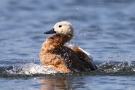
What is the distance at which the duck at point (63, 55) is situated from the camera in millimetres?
12289

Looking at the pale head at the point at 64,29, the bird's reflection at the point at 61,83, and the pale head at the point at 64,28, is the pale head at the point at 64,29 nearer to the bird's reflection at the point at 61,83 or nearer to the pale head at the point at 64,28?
the pale head at the point at 64,28

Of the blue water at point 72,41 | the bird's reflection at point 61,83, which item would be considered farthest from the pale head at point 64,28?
the bird's reflection at point 61,83

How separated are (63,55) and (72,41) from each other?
15.3 feet

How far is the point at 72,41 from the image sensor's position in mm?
17016

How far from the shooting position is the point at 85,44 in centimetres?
1638

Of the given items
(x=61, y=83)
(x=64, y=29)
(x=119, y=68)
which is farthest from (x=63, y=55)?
(x=119, y=68)

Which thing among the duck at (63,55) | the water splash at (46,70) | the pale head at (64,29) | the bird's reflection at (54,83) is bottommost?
the bird's reflection at (54,83)

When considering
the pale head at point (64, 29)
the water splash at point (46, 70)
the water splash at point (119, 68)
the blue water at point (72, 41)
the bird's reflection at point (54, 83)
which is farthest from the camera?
the pale head at point (64, 29)

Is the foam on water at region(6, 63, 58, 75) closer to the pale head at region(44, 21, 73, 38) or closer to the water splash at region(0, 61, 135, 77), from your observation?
the water splash at region(0, 61, 135, 77)

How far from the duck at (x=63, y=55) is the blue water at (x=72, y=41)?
0.16 m

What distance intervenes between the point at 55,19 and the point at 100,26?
6.15 ft

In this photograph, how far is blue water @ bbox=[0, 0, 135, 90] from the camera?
38.3 ft

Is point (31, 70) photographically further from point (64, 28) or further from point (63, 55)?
point (64, 28)

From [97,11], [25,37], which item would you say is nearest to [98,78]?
[25,37]
